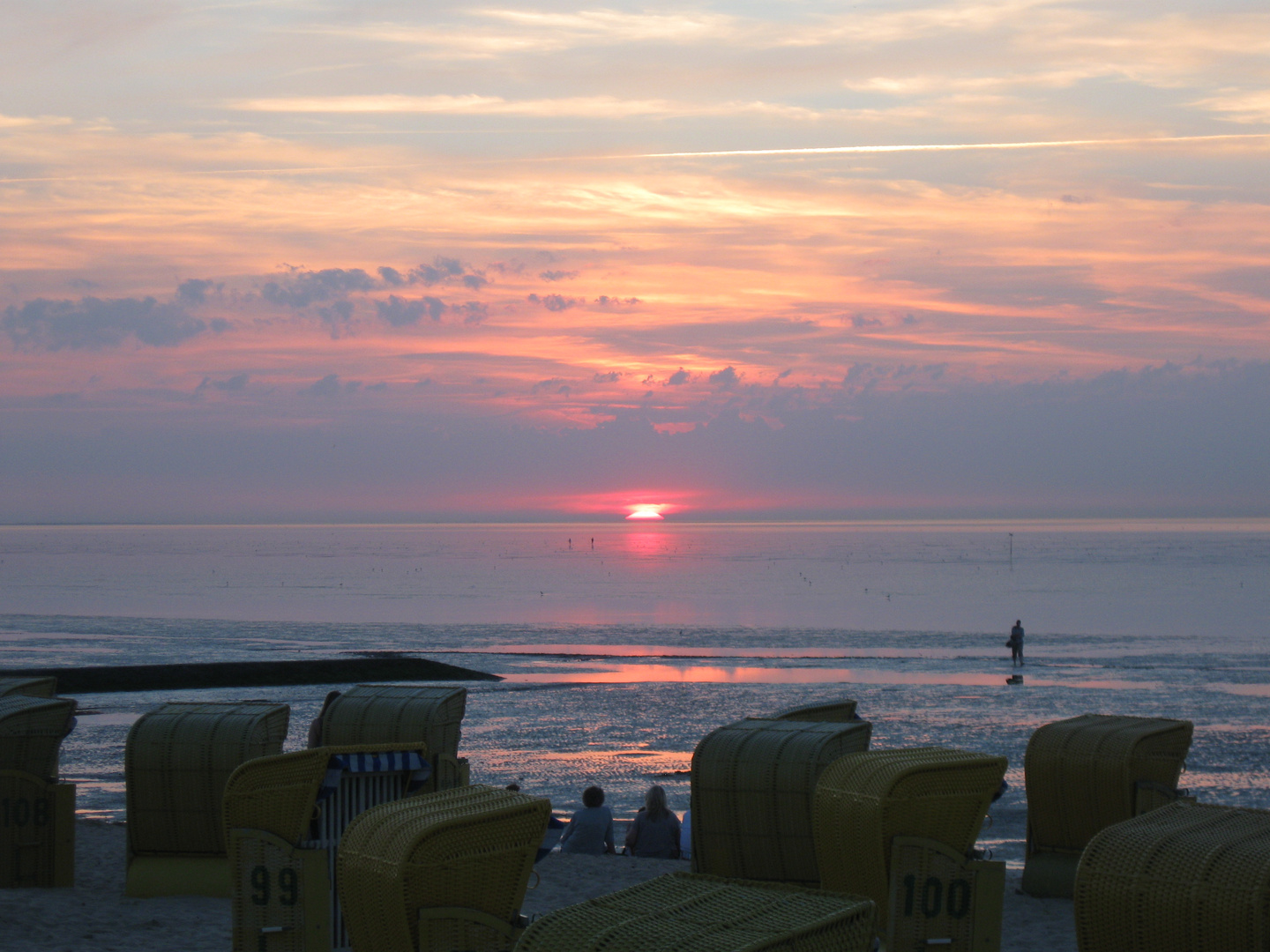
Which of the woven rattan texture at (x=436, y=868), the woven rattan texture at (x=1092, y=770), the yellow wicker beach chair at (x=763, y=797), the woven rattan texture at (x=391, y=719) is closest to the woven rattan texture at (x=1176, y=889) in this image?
the woven rattan texture at (x=436, y=868)

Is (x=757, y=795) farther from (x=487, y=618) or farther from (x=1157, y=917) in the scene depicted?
(x=487, y=618)

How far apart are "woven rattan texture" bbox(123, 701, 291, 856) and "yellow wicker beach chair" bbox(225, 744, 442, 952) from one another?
2.81 metres

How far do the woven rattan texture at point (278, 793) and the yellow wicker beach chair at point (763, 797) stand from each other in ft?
12.0

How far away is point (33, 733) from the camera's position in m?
13.7

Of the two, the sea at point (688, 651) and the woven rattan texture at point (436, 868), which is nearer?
the woven rattan texture at point (436, 868)

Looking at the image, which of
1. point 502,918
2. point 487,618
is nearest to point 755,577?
point 487,618

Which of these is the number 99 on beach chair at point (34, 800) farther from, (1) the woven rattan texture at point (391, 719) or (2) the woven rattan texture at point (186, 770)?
(1) the woven rattan texture at point (391, 719)

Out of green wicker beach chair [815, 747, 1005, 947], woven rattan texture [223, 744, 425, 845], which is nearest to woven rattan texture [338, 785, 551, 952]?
woven rattan texture [223, 744, 425, 845]

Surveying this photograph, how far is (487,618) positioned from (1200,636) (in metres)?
40.0

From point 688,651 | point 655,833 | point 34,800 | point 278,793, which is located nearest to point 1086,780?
point 655,833

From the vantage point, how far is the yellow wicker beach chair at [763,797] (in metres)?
11.6

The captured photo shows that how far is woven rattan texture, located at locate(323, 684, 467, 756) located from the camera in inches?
534

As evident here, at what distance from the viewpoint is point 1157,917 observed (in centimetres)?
672

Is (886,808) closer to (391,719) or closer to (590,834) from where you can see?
(391,719)
